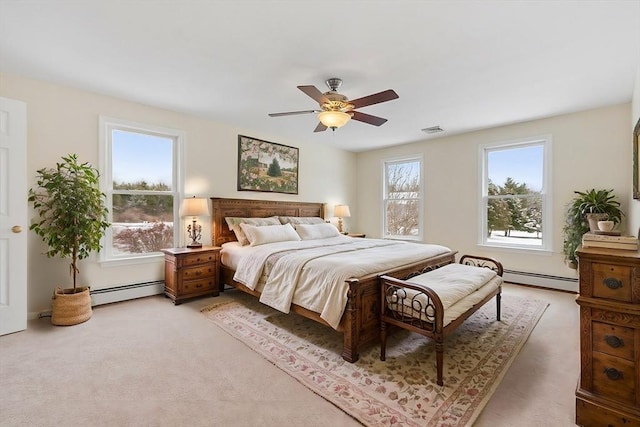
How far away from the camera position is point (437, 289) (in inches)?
93.2

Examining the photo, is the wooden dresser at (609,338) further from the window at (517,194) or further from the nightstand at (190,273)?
the nightstand at (190,273)

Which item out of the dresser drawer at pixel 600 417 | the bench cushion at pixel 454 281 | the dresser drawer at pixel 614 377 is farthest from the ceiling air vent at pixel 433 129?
the dresser drawer at pixel 600 417

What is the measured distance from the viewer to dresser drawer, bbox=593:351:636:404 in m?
1.52

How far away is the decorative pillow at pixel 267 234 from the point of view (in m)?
3.96

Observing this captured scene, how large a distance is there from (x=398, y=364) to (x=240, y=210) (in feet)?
10.9

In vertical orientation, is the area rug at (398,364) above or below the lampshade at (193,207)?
below

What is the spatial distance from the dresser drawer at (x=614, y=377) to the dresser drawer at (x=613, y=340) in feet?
0.10

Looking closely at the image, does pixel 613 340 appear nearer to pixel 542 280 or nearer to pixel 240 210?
pixel 542 280

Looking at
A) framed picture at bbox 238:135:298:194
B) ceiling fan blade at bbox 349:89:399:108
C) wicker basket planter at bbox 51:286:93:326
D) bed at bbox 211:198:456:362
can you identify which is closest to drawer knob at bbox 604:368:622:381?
bed at bbox 211:198:456:362

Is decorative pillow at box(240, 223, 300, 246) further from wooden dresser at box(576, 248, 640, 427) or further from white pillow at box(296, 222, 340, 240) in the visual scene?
wooden dresser at box(576, 248, 640, 427)

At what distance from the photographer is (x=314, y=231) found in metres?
4.69

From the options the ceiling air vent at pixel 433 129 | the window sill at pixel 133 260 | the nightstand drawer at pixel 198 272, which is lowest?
the nightstand drawer at pixel 198 272

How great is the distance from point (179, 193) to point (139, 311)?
1.64m

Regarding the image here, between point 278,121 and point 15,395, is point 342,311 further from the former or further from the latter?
point 278,121
